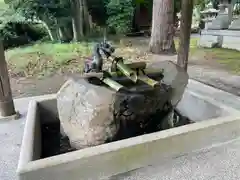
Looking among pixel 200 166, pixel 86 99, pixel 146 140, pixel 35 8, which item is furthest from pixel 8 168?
pixel 35 8

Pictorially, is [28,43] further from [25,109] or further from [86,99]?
[86,99]

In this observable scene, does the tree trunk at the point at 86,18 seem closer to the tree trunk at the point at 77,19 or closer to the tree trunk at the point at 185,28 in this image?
the tree trunk at the point at 77,19

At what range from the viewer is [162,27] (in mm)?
5688

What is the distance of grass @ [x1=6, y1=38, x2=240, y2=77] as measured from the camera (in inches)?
188

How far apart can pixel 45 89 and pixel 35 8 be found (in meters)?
4.54

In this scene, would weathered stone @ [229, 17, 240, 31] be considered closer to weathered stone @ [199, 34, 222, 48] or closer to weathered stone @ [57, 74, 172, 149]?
weathered stone @ [199, 34, 222, 48]

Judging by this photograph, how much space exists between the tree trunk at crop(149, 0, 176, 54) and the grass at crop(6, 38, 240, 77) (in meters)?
0.36

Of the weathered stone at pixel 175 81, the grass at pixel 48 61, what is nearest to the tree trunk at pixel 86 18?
the grass at pixel 48 61

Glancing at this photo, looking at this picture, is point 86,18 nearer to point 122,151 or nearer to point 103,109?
point 103,109

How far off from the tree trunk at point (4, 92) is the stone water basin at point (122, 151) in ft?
1.63

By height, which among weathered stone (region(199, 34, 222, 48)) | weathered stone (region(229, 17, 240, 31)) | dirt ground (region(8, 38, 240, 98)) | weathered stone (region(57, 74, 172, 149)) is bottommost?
dirt ground (region(8, 38, 240, 98))

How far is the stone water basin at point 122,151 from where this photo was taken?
123 cm

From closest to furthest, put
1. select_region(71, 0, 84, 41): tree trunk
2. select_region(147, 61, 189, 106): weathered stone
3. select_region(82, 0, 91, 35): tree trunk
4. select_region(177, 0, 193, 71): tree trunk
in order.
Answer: select_region(147, 61, 189, 106): weathered stone, select_region(177, 0, 193, 71): tree trunk, select_region(71, 0, 84, 41): tree trunk, select_region(82, 0, 91, 35): tree trunk

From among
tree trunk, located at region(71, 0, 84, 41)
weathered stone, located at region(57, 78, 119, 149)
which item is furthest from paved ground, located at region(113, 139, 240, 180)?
tree trunk, located at region(71, 0, 84, 41)
